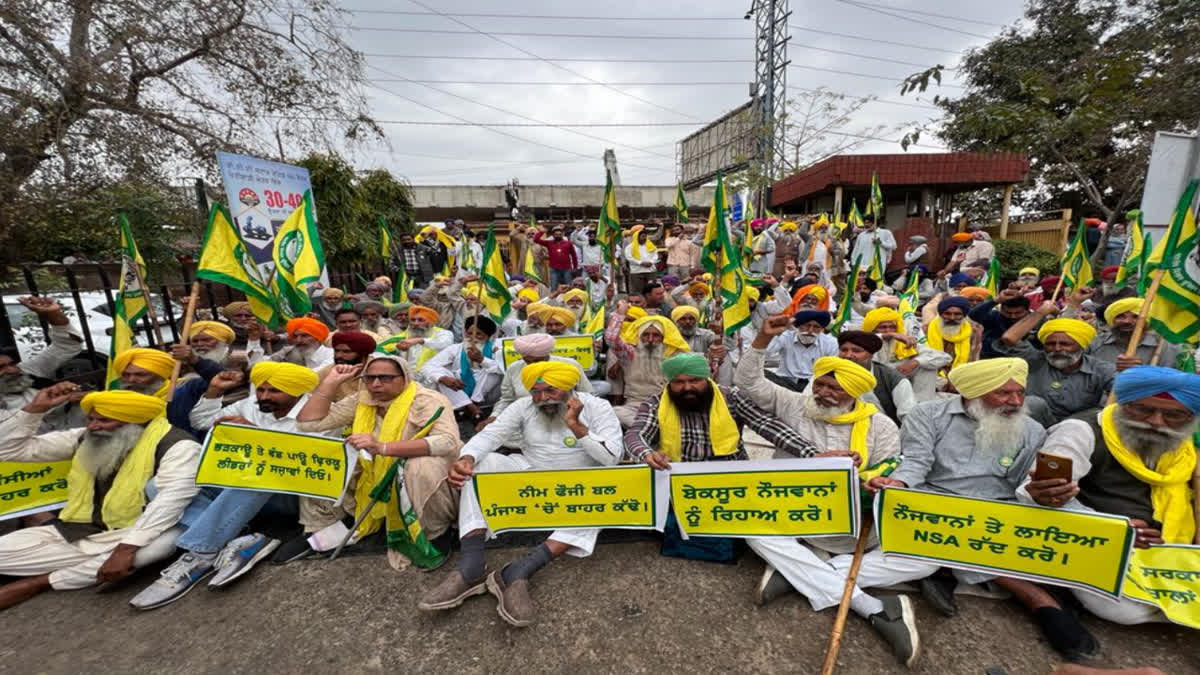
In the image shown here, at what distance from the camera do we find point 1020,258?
44.0 feet

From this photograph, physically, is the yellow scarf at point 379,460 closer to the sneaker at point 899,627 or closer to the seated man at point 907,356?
the sneaker at point 899,627

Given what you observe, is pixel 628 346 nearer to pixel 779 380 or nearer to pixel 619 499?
pixel 779 380

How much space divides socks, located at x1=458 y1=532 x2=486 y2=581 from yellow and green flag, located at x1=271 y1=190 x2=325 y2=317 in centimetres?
328

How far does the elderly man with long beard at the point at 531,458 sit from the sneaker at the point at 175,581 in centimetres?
148

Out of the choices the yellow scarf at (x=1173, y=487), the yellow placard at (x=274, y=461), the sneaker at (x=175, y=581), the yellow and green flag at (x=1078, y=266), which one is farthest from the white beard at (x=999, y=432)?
the sneaker at (x=175, y=581)

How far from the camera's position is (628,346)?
201 inches

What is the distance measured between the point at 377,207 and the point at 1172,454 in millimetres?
13457

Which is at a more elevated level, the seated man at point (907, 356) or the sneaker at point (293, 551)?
the seated man at point (907, 356)

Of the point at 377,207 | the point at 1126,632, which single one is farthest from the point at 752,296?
the point at 377,207

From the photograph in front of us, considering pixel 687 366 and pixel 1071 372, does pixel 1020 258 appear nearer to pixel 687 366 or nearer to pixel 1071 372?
pixel 1071 372

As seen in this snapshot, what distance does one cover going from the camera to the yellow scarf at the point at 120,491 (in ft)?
10.2

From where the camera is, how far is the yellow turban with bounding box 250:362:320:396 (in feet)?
11.3

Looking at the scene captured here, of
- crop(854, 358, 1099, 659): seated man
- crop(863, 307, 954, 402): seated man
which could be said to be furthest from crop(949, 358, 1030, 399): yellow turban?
crop(863, 307, 954, 402): seated man

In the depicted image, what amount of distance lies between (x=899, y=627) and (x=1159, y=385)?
5.59ft
